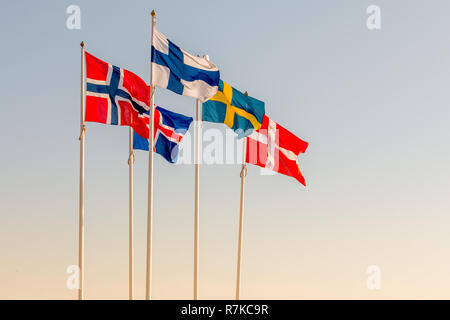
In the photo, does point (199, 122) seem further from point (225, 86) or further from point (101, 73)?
point (101, 73)

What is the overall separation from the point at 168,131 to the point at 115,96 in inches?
157

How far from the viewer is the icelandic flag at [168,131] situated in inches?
1501

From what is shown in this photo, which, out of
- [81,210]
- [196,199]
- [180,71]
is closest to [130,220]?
[196,199]

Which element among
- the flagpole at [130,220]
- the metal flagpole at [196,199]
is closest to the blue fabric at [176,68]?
the metal flagpole at [196,199]

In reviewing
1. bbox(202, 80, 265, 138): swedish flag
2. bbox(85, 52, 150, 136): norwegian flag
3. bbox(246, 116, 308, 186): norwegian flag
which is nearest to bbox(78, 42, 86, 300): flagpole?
bbox(85, 52, 150, 136): norwegian flag

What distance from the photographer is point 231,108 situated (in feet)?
126

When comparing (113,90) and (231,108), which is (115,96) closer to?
(113,90)

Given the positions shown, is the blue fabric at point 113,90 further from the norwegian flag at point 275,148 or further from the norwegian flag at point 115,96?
the norwegian flag at point 275,148

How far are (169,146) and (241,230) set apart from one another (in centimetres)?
771

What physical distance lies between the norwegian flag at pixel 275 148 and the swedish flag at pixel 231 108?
301cm

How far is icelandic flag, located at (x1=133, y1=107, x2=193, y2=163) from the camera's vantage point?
3812cm
